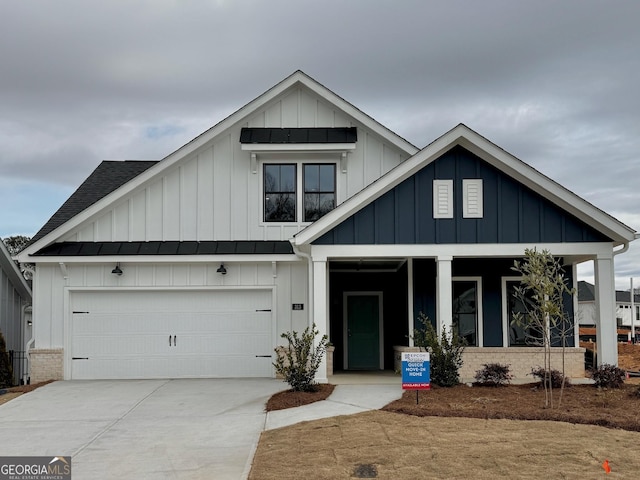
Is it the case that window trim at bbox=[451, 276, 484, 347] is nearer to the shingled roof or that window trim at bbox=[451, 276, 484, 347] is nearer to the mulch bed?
the mulch bed

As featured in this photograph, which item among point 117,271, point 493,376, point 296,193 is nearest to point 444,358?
point 493,376

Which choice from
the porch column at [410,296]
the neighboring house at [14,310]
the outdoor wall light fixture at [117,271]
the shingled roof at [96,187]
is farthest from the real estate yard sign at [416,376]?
the neighboring house at [14,310]

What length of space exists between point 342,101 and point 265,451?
10957mm

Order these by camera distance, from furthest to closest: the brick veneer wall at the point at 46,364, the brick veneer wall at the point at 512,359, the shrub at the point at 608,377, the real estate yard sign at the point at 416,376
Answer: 1. the brick veneer wall at the point at 46,364
2. the brick veneer wall at the point at 512,359
3. the shrub at the point at 608,377
4. the real estate yard sign at the point at 416,376

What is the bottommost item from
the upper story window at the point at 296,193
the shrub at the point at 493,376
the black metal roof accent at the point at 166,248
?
the shrub at the point at 493,376

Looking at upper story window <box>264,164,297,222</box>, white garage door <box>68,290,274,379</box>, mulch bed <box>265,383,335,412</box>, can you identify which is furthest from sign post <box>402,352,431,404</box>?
upper story window <box>264,164,297,222</box>

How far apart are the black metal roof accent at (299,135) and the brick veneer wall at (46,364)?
6.97 m

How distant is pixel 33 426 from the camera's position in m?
12.4

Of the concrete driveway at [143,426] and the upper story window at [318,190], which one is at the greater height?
the upper story window at [318,190]

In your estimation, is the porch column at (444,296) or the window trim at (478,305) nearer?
the porch column at (444,296)

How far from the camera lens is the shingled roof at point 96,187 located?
63.2 ft

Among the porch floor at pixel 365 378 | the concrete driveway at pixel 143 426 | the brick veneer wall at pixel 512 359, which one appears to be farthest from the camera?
the brick veneer wall at pixel 512 359

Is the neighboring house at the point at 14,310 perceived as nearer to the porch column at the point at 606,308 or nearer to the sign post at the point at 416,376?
the sign post at the point at 416,376

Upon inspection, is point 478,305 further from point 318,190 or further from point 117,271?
point 117,271
